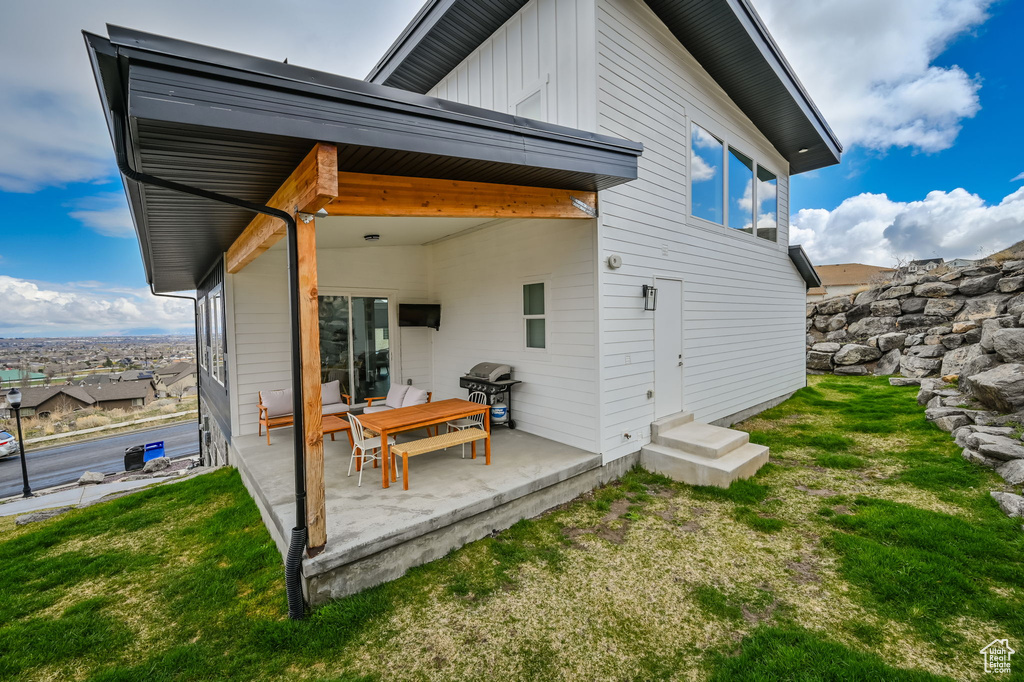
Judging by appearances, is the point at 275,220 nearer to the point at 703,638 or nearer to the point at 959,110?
the point at 703,638

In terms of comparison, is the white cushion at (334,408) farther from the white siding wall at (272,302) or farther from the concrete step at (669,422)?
the concrete step at (669,422)

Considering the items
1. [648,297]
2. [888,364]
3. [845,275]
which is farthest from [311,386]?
[845,275]

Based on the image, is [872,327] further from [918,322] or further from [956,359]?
[956,359]

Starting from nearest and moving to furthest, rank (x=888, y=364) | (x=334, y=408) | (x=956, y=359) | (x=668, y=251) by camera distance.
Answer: (x=668, y=251), (x=334, y=408), (x=956, y=359), (x=888, y=364)

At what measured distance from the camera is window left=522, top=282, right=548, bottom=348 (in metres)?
5.11

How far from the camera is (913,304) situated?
11.9m

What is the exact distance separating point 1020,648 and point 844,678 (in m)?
1.08

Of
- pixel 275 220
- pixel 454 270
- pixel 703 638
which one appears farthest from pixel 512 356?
pixel 703 638

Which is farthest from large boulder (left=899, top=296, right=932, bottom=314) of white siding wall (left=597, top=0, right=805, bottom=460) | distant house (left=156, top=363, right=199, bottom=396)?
distant house (left=156, top=363, right=199, bottom=396)

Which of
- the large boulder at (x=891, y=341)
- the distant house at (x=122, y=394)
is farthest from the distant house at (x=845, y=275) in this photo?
the distant house at (x=122, y=394)

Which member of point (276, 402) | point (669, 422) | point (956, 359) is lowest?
point (669, 422)

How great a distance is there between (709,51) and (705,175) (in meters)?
1.68

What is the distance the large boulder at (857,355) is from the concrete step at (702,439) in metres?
9.19

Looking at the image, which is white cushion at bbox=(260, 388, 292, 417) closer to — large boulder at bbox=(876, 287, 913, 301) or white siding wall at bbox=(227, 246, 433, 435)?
white siding wall at bbox=(227, 246, 433, 435)
